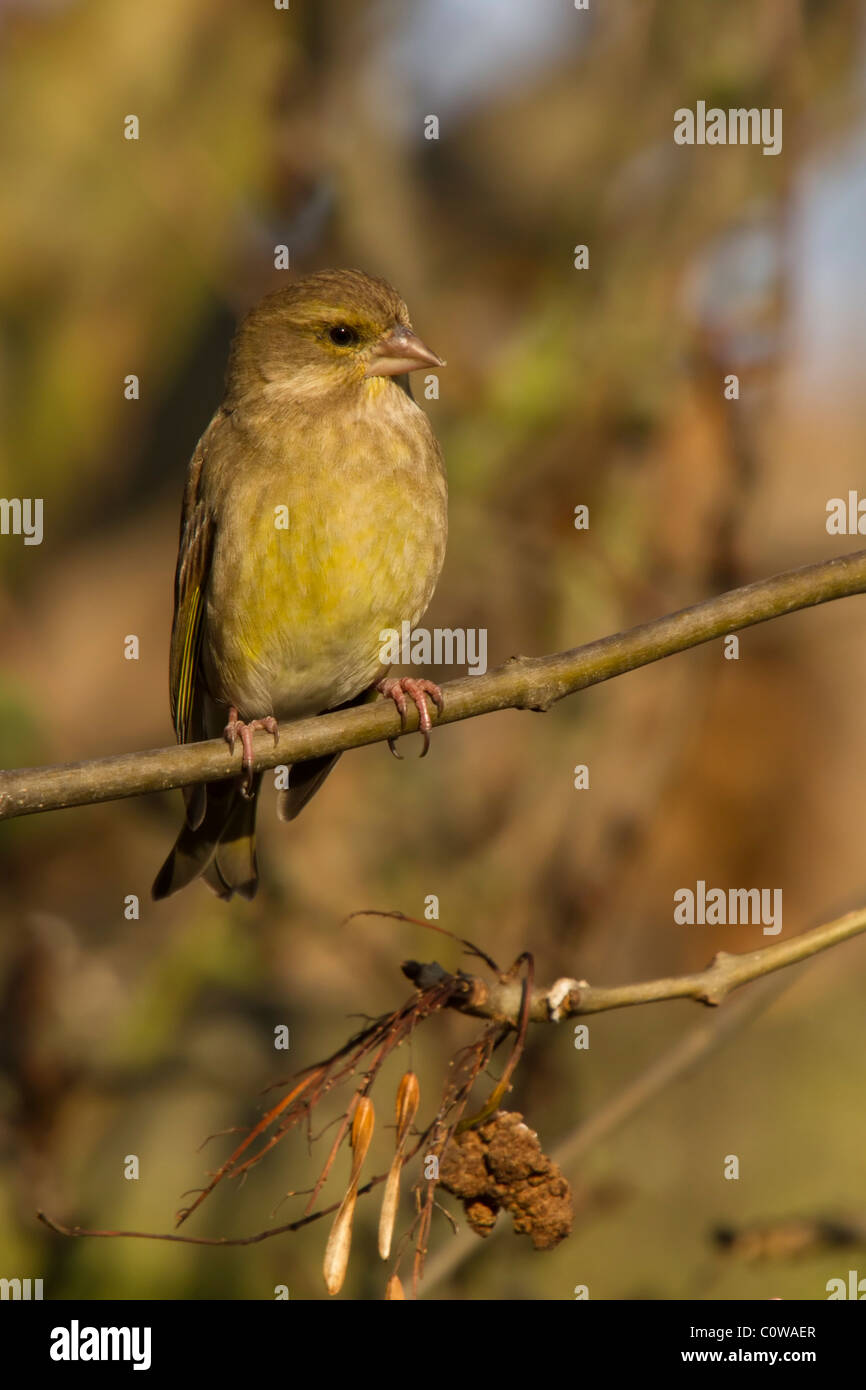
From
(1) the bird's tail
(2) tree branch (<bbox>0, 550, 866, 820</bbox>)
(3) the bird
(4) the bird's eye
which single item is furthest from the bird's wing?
(2) tree branch (<bbox>0, 550, 866, 820</bbox>)

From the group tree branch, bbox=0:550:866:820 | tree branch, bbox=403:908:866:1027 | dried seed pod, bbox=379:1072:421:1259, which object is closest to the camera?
dried seed pod, bbox=379:1072:421:1259

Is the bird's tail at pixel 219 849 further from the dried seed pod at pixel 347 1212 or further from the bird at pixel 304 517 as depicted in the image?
the dried seed pod at pixel 347 1212

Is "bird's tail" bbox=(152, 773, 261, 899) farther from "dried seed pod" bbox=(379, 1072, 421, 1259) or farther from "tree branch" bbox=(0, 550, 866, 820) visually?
"dried seed pod" bbox=(379, 1072, 421, 1259)

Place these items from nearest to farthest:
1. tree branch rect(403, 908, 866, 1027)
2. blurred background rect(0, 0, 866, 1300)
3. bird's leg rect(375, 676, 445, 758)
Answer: tree branch rect(403, 908, 866, 1027), bird's leg rect(375, 676, 445, 758), blurred background rect(0, 0, 866, 1300)

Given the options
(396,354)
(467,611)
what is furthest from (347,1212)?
(467,611)

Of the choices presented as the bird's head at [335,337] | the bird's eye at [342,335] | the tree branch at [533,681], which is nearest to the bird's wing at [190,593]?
the bird's head at [335,337]

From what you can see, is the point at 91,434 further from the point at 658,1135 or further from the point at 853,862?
the point at 853,862

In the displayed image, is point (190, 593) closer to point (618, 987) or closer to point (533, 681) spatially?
point (533, 681)
